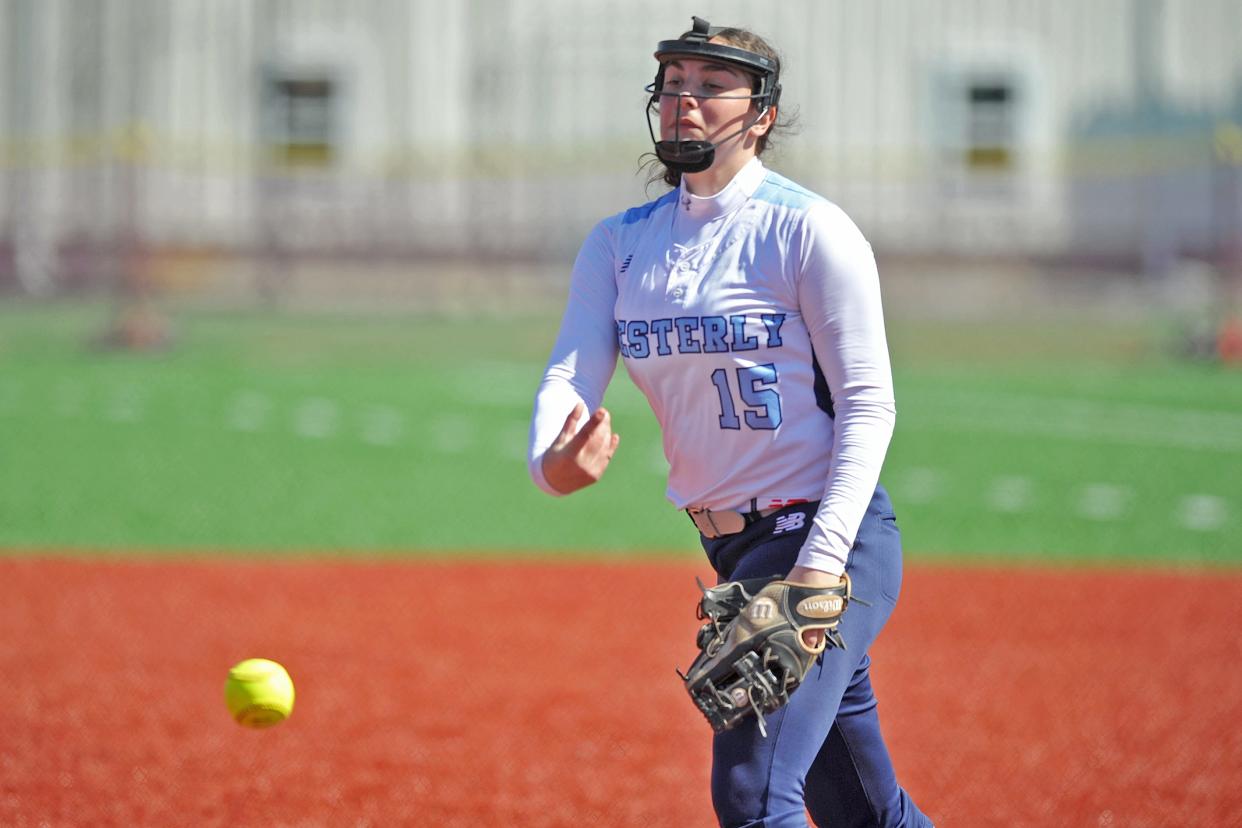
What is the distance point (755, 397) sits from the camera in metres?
3.73

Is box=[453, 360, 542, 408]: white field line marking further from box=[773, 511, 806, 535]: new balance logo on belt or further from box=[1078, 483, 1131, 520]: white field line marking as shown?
box=[773, 511, 806, 535]: new balance logo on belt

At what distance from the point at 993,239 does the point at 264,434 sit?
12.3 meters

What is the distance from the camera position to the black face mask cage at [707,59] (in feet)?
12.5

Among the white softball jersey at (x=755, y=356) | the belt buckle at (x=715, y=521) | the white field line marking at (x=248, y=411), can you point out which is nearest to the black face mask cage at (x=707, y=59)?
the white softball jersey at (x=755, y=356)

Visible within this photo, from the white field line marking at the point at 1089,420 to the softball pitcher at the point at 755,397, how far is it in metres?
13.4

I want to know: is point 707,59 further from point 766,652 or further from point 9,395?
point 9,395

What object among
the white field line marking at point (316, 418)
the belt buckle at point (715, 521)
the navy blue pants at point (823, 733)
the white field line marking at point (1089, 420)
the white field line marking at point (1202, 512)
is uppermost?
the belt buckle at point (715, 521)

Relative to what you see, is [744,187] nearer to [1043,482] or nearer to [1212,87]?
[1043,482]

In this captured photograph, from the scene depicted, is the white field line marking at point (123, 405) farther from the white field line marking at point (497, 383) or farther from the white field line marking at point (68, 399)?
the white field line marking at point (497, 383)

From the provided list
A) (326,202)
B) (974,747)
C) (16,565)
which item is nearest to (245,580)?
(16,565)

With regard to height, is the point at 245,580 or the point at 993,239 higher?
the point at 993,239

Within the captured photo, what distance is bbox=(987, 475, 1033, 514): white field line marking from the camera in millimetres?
14047

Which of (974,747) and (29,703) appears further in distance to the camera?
(29,703)

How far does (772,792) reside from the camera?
354 centimetres
